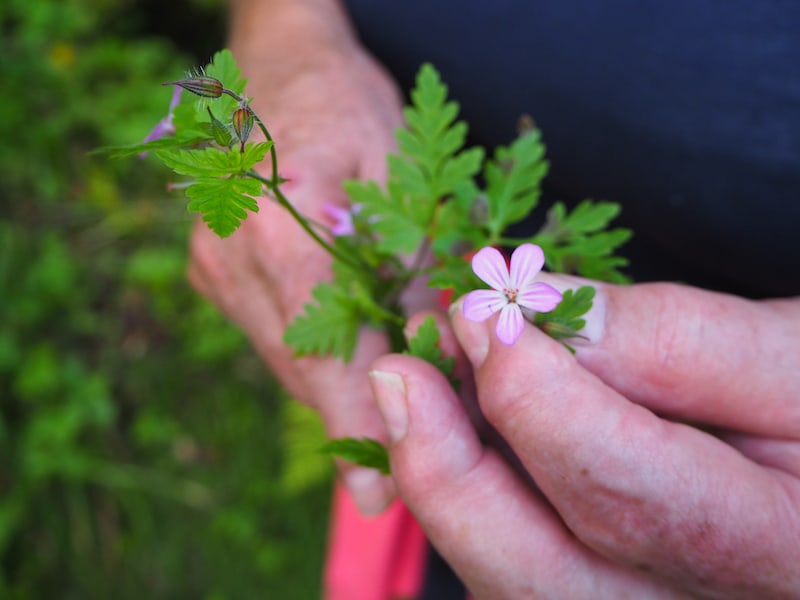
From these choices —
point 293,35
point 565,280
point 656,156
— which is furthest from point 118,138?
point 565,280

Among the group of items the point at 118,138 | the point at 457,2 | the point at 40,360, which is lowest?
the point at 40,360

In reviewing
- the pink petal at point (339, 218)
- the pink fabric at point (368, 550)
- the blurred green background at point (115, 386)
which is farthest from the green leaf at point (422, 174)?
the blurred green background at point (115, 386)

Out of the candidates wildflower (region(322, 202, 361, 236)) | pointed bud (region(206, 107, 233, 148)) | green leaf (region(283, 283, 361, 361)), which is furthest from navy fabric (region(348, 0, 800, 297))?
pointed bud (region(206, 107, 233, 148))

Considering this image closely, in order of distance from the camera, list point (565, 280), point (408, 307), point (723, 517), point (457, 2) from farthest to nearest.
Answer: point (457, 2) < point (408, 307) < point (565, 280) < point (723, 517)

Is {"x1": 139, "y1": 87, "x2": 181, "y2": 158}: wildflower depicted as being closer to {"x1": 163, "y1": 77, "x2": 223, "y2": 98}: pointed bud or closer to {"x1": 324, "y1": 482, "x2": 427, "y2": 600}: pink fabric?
{"x1": 163, "y1": 77, "x2": 223, "y2": 98}: pointed bud

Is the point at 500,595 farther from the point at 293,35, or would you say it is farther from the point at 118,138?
the point at 118,138

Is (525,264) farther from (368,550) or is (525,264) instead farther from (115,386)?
(115,386)

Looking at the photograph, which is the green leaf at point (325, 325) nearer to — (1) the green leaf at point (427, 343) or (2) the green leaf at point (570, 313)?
(1) the green leaf at point (427, 343)
